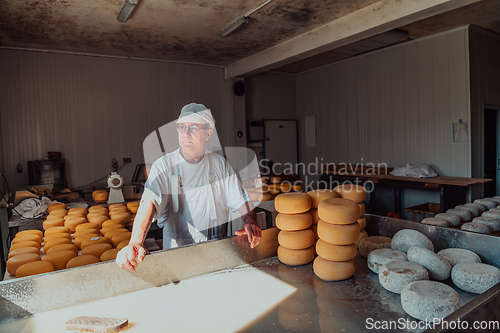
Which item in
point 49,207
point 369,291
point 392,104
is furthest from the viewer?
point 392,104

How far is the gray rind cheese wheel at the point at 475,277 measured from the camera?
43.8 inches

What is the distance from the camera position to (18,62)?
4.89 meters

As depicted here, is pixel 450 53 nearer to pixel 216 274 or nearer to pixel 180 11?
pixel 180 11

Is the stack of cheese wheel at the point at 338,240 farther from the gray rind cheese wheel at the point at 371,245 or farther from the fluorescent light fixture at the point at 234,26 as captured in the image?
the fluorescent light fixture at the point at 234,26

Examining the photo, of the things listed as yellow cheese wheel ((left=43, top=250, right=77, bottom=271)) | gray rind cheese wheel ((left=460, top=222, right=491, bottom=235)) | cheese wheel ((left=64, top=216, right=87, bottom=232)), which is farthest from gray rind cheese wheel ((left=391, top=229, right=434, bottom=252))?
cheese wheel ((left=64, top=216, right=87, bottom=232))

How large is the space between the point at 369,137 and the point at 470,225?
4.60 m

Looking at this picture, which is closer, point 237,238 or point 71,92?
point 237,238

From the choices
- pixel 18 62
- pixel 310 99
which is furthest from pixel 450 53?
pixel 18 62

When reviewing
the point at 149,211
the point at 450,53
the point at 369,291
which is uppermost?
the point at 450,53

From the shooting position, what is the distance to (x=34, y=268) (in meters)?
1.62

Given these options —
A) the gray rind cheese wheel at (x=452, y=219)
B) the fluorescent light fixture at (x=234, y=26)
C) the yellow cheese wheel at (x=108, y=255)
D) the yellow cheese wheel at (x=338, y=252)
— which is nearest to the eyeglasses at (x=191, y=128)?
the yellow cheese wheel at (x=108, y=255)

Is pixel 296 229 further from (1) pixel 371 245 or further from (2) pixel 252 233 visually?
(1) pixel 371 245

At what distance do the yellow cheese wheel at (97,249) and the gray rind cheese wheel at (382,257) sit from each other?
4.79 feet

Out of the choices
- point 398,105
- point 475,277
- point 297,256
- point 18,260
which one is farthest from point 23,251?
point 398,105
